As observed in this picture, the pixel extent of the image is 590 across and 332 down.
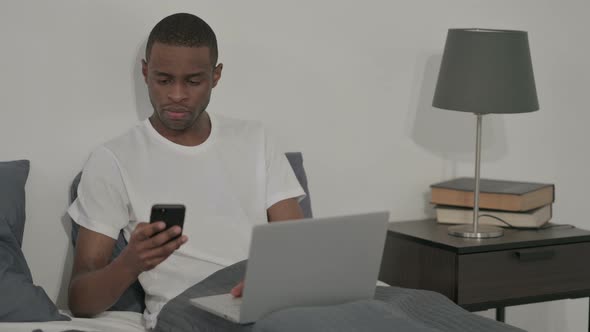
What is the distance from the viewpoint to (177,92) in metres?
1.95

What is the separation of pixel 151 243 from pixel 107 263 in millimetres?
390

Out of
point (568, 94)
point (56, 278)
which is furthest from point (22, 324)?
point (568, 94)

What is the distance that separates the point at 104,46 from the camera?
2.19m

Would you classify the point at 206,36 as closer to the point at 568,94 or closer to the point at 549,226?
the point at 549,226

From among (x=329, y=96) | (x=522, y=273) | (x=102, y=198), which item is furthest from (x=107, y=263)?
(x=522, y=273)

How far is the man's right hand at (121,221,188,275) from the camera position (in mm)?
1528

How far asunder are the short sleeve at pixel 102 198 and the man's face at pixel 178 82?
0.16 m

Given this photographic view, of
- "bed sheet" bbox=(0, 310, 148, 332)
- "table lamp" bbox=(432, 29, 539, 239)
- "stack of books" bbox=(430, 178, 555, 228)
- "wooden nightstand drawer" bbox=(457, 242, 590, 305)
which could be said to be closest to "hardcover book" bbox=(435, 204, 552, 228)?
"stack of books" bbox=(430, 178, 555, 228)

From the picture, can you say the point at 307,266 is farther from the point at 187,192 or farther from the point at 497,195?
the point at 497,195

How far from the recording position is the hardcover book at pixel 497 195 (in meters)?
2.49

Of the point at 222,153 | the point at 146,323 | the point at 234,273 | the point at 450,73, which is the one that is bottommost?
the point at 146,323

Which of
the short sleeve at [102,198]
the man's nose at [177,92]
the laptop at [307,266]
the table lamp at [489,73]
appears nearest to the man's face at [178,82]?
the man's nose at [177,92]

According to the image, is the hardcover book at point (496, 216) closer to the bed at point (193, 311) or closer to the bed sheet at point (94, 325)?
the bed at point (193, 311)

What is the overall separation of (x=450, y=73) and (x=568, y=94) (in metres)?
0.74
